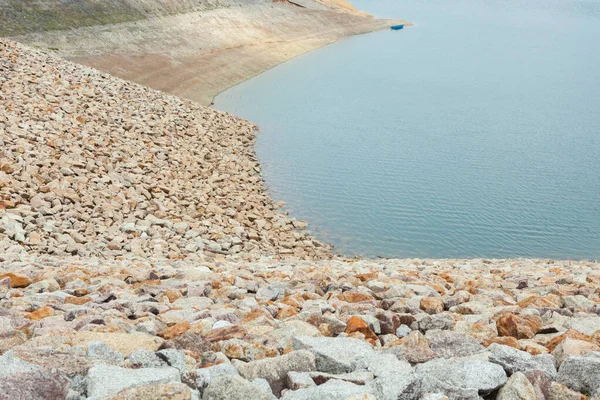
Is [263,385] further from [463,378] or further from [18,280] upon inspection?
[18,280]

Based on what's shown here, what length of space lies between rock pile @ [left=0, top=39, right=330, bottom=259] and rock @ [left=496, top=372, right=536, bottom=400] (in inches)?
370

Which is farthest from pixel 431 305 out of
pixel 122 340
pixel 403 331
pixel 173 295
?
pixel 122 340

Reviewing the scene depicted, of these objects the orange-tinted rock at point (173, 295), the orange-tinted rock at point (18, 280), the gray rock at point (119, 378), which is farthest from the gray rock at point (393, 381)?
the orange-tinted rock at point (18, 280)

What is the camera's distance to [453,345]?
5504mm

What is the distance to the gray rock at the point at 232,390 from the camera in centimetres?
423

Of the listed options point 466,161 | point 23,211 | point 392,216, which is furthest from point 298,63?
point 23,211

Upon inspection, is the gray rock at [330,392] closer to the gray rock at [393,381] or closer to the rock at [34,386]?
the gray rock at [393,381]

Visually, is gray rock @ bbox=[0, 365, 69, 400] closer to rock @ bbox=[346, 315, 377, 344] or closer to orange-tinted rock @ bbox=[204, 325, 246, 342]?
orange-tinted rock @ bbox=[204, 325, 246, 342]

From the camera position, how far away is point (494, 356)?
4.91 metres

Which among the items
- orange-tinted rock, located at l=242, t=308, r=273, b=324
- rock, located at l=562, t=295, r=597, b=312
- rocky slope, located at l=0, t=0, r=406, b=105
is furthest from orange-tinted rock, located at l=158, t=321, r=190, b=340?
rocky slope, located at l=0, t=0, r=406, b=105

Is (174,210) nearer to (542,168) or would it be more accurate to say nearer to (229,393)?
(229,393)

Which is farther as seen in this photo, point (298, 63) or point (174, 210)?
point (298, 63)

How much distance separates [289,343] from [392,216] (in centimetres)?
1462

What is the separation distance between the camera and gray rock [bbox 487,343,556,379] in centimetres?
477
